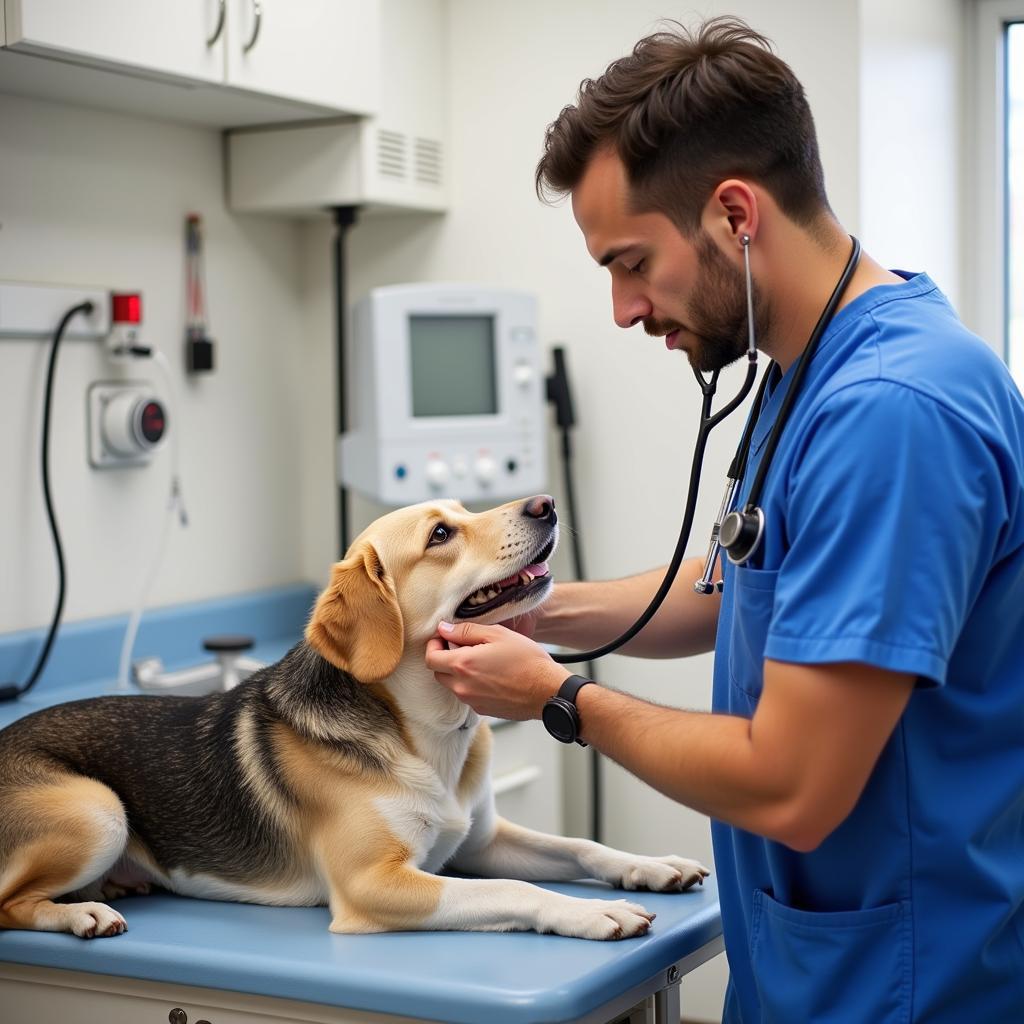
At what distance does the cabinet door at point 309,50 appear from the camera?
2.29m

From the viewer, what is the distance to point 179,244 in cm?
267

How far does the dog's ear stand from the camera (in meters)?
1.41

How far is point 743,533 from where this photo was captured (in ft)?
3.92

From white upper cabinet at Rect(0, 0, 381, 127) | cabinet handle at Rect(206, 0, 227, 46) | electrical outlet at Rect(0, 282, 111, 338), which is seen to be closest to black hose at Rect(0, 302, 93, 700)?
electrical outlet at Rect(0, 282, 111, 338)

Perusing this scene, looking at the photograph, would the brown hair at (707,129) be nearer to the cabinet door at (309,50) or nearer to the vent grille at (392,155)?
the cabinet door at (309,50)

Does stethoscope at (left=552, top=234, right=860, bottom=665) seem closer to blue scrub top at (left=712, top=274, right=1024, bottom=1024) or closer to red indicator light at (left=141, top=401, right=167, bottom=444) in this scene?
blue scrub top at (left=712, top=274, right=1024, bottom=1024)

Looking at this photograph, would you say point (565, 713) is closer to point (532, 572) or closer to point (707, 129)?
point (532, 572)

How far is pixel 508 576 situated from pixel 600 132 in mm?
507

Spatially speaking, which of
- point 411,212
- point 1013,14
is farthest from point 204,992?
point 1013,14

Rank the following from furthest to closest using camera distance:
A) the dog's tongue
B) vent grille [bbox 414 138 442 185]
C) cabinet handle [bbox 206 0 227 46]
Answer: vent grille [bbox 414 138 442 185] < cabinet handle [bbox 206 0 227 46] < the dog's tongue

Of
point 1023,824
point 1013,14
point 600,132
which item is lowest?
point 1023,824

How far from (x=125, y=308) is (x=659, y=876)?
4.91ft

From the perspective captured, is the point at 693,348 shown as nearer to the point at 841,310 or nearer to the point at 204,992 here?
the point at 841,310

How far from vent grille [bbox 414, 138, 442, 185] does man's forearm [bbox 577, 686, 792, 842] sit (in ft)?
5.94
